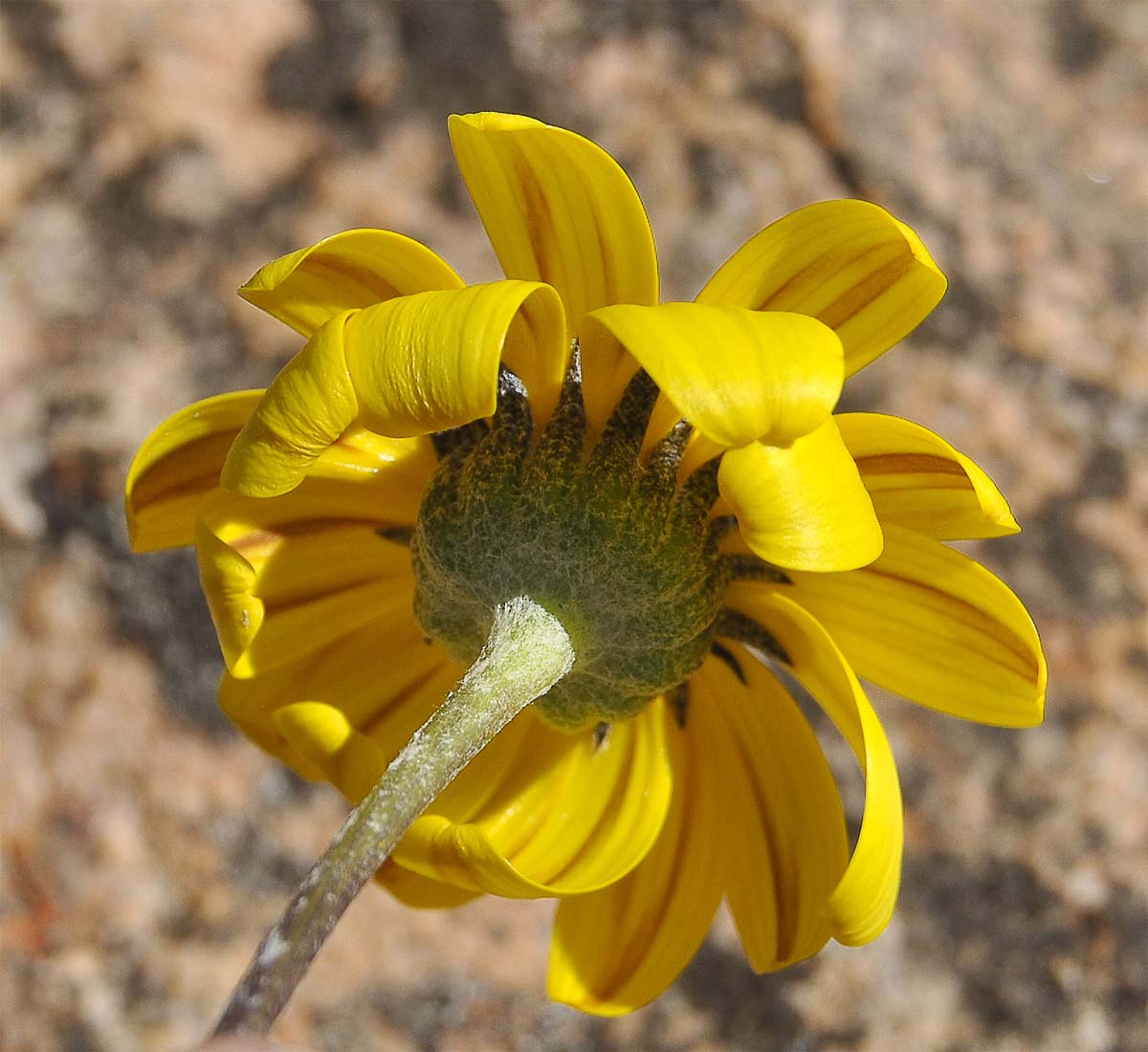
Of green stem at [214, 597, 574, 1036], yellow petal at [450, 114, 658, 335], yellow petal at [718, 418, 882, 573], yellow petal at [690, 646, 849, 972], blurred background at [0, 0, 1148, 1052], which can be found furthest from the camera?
blurred background at [0, 0, 1148, 1052]

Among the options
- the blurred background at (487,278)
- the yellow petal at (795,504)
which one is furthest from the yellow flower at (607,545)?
the blurred background at (487,278)

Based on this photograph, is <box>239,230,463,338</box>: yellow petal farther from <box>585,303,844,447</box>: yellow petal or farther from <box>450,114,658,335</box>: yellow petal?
<box>585,303,844,447</box>: yellow petal

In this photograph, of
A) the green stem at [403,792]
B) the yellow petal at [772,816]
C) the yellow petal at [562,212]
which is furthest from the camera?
the yellow petal at [772,816]

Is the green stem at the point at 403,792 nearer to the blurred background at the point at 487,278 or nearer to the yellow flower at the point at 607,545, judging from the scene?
the yellow flower at the point at 607,545

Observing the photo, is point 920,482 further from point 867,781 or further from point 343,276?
point 343,276

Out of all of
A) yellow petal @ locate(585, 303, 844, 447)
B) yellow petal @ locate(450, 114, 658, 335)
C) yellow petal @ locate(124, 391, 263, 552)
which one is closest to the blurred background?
yellow petal @ locate(124, 391, 263, 552)

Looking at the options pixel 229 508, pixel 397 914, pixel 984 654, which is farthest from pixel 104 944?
pixel 984 654

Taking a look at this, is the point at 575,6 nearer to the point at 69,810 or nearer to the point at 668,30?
the point at 668,30
